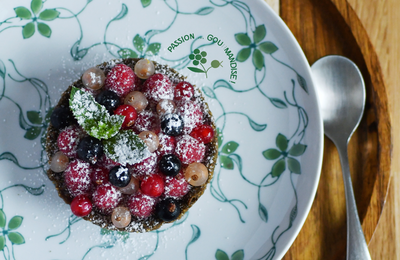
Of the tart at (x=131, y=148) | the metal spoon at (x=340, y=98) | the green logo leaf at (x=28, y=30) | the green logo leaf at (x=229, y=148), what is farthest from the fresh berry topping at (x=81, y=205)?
the metal spoon at (x=340, y=98)

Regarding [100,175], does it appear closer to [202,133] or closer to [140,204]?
[140,204]

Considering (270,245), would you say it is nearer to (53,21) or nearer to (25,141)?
(25,141)

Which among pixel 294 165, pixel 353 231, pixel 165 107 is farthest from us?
pixel 294 165

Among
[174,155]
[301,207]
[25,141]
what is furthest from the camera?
[25,141]

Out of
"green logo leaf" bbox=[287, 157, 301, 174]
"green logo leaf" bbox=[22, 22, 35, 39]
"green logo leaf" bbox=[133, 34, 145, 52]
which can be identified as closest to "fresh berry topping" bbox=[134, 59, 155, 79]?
"green logo leaf" bbox=[133, 34, 145, 52]

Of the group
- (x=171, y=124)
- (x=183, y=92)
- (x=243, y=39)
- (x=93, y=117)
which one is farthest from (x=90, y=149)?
(x=243, y=39)

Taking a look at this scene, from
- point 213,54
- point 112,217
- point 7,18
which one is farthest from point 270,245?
point 7,18
